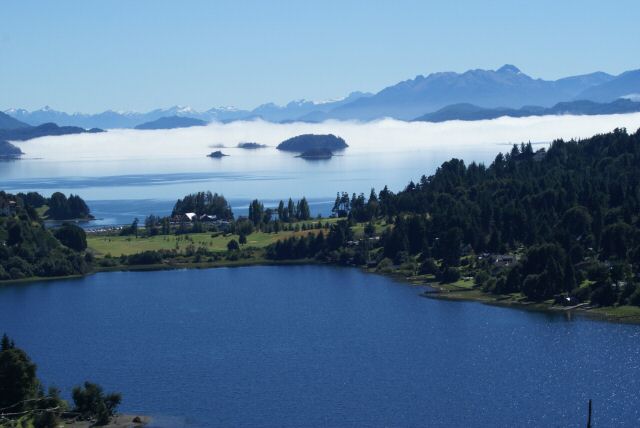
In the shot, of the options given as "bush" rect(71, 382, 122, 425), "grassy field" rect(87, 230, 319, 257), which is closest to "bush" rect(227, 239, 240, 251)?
"grassy field" rect(87, 230, 319, 257)

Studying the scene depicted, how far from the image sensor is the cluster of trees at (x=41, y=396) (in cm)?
4359

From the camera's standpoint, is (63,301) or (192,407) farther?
(63,301)

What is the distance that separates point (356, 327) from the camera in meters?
62.5

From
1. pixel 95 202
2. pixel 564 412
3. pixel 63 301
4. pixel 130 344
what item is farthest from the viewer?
pixel 95 202

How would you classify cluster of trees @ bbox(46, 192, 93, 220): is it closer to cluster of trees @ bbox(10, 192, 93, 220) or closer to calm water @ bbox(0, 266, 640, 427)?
cluster of trees @ bbox(10, 192, 93, 220)

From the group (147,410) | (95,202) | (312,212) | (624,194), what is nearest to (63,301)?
(147,410)

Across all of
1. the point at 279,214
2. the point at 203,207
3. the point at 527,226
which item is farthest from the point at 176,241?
the point at 527,226

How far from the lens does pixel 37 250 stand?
88812mm

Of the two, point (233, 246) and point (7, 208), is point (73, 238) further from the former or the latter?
point (7, 208)

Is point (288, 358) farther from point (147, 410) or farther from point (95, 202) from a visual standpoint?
point (95, 202)

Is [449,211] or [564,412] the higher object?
[449,211]

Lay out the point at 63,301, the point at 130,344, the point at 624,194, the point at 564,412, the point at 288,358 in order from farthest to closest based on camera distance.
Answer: the point at 624,194
the point at 63,301
the point at 130,344
the point at 288,358
the point at 564,412

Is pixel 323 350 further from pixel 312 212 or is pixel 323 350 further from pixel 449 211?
pixel 312 212

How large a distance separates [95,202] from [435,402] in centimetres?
11723
